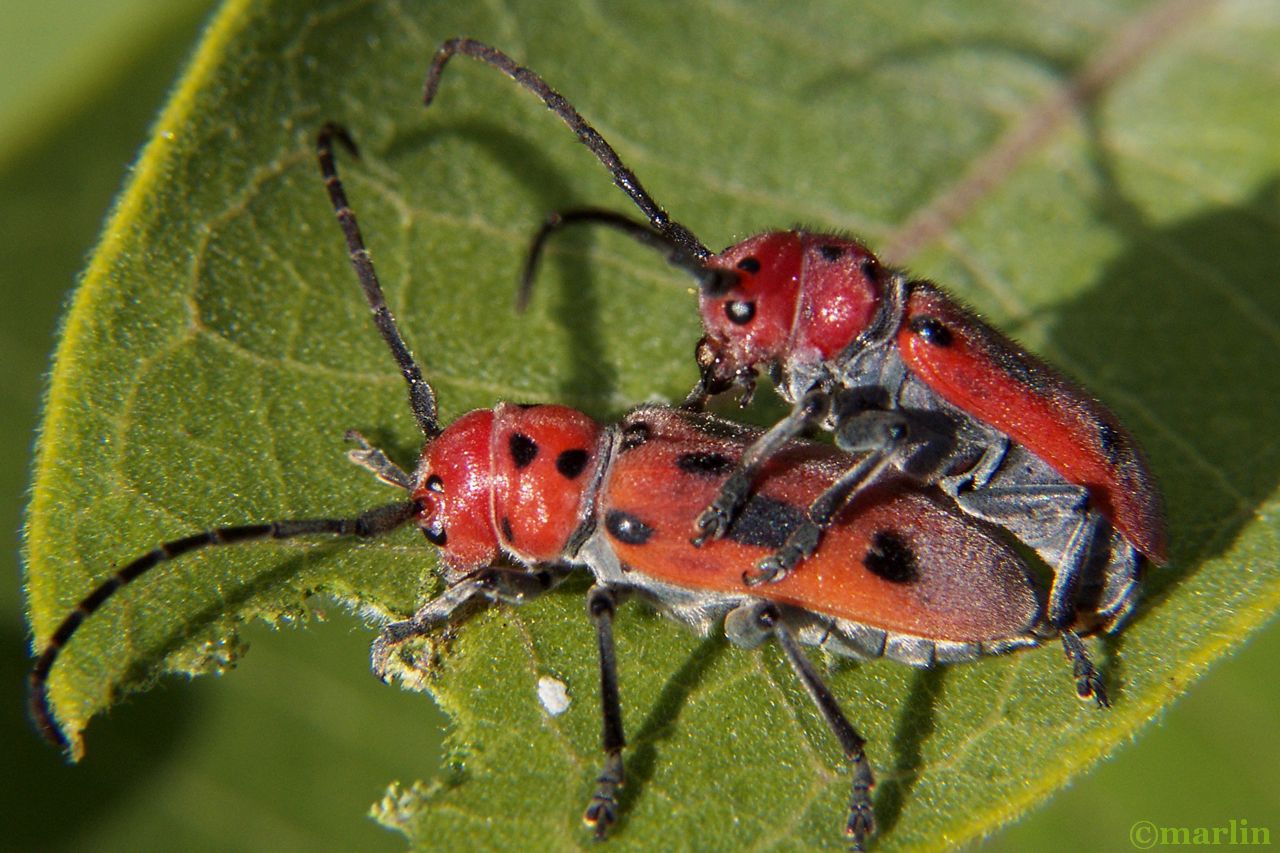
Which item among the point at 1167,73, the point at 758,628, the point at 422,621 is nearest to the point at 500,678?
the point at 422,621

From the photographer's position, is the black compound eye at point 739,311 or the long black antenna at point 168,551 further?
the black compound eye at point 739,311

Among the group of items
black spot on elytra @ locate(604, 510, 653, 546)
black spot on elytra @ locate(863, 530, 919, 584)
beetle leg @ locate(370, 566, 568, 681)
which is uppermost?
black spot on elytra @ locate(863, 530, 919, 584)

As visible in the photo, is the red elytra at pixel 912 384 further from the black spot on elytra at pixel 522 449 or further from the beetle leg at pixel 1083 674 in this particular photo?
the black spot on elytra at pixel 522 449

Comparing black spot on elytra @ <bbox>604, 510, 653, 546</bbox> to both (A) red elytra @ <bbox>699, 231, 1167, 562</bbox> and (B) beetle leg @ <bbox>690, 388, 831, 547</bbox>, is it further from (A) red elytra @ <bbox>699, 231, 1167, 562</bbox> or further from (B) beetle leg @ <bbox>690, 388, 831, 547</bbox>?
(A) red elytra @ <bbox>699, 231, 1167, 562</bbox>

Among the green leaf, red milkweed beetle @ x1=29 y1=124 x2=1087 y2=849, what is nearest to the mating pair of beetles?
red milkweed beetle @ x1=29 y1=124 x2=1087 y2=849

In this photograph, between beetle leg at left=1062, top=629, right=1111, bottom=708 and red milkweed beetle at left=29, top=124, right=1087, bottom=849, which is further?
red milkweed beetle at left=29, top=124, right=1087, bottom=849

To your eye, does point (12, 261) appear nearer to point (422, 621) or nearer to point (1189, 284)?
point (422, 621)

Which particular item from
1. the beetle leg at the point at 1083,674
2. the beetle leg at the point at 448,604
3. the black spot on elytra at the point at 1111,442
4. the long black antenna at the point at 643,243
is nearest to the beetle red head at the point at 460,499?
the beetle leg at the point at 448,604

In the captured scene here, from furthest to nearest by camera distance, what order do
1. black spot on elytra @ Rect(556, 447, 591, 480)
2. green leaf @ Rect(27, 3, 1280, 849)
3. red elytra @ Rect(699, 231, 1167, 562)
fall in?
red elytra @ Rect(699, 231, 1167, 562)
black spot on elytra @ Rect(556, 447, 591, 480)
green leaf @ Rect(27, 3, 1280, 849)

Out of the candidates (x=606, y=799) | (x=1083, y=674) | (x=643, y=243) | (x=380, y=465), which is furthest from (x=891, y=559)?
(x=380, y=465)
